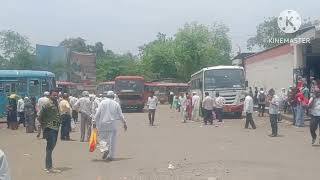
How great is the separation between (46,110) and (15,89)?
68.7 ft

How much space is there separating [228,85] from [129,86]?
13.7 meters

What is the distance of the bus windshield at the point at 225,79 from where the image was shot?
32.8 metres

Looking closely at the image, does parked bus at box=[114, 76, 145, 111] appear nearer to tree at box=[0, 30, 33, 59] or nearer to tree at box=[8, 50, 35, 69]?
tree at box=[8, 50, 35, 69]

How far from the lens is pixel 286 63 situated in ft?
119

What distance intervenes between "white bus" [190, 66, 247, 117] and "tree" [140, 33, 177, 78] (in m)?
42.6

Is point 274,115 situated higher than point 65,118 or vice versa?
point 274,115

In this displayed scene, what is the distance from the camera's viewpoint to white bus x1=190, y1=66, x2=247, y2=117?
32.3 m

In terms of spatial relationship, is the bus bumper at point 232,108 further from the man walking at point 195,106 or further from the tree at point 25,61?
the tree at point 25,61

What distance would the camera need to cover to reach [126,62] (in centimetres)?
8194

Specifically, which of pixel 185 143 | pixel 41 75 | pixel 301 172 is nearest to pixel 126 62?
pixel 41 75

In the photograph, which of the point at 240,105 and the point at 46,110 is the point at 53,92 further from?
the point at 240,105

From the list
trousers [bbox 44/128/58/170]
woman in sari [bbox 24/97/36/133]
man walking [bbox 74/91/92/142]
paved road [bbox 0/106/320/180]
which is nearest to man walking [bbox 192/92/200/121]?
paved road [bbox 0/106/320/180]

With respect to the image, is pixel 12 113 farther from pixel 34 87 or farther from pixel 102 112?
pixel 102 112

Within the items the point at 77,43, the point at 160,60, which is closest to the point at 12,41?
the point at 77,43
